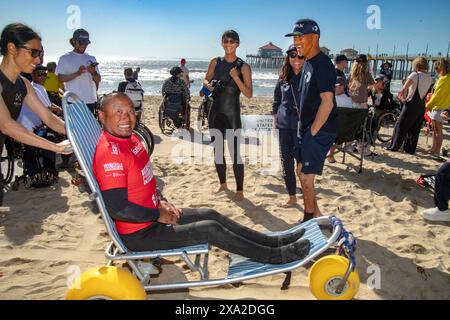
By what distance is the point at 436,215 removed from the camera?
4.61 meters

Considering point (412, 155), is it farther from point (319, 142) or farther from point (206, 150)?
point (319, 142)

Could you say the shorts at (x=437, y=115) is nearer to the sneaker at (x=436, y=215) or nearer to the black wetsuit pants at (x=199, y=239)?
the sneaker at (x=436, y=215)

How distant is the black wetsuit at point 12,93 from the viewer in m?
3.10

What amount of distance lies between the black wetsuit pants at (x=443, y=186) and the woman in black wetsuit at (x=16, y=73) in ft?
14.7

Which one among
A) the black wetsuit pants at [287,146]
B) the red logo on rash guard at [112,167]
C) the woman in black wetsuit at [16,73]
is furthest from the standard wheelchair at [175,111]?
the red logo on rash guard at [112,167]

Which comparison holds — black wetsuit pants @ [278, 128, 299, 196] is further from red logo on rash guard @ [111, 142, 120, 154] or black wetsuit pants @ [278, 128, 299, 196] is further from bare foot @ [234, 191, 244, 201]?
red logo on rash guard @ [111, 142, 120, 154]

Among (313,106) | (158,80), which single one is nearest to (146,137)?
(313,106)

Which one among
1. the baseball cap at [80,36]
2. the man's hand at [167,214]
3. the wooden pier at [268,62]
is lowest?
the man's hand at [167,214]

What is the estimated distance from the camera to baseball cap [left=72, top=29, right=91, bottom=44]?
6129mm

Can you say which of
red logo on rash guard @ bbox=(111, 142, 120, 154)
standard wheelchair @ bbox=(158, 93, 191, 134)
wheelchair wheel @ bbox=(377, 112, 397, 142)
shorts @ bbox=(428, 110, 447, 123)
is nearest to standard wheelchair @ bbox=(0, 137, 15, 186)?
red logo on rash guard @ bbox=(111, 142, 120, 154)

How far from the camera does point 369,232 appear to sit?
4344 mm

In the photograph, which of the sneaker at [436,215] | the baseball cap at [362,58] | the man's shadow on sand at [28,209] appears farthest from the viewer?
the baseball cap at [362,58]

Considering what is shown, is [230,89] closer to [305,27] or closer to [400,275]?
[305,27]

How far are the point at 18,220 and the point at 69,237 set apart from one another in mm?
897
